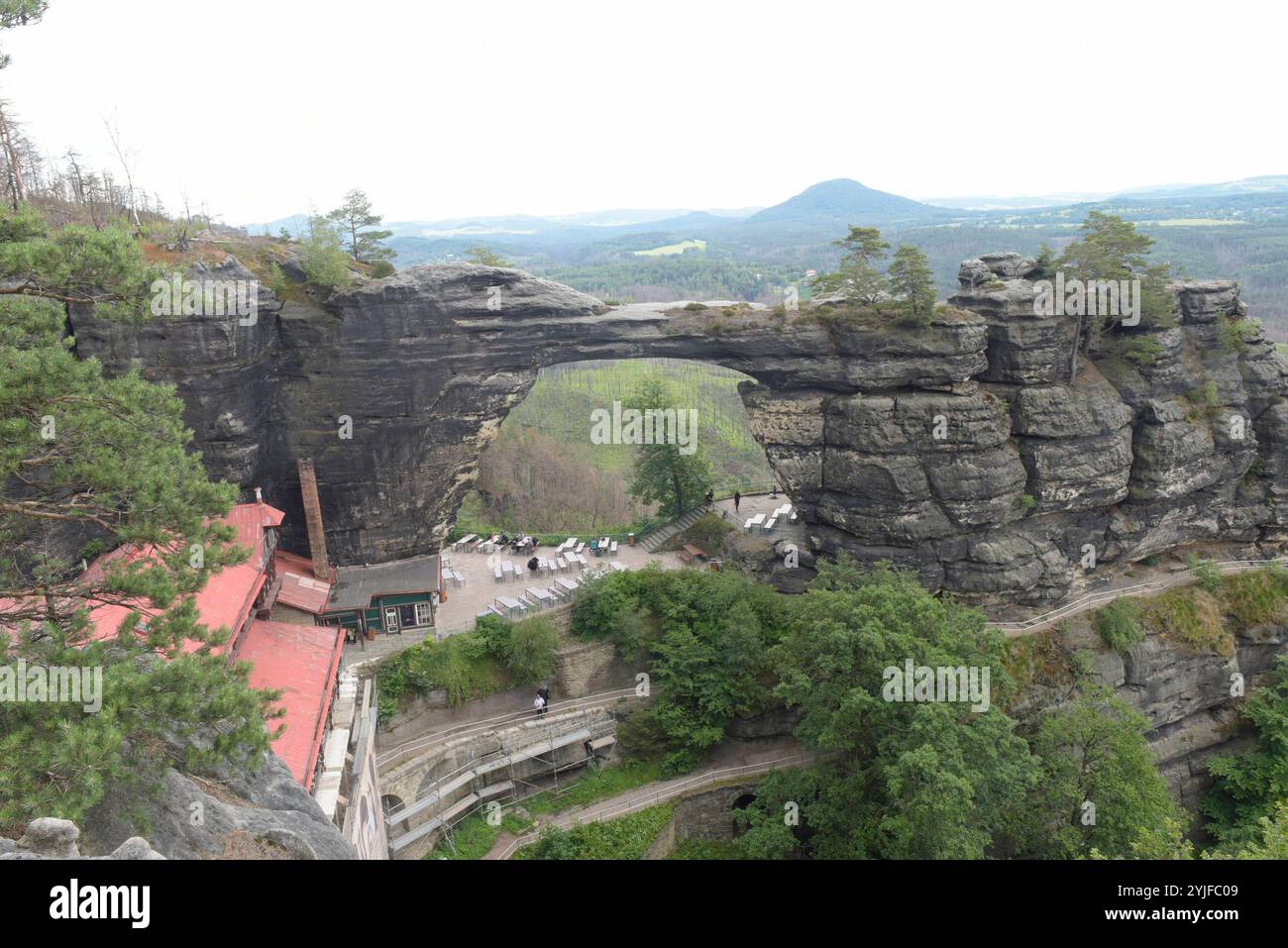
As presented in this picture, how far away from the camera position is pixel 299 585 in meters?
25.7

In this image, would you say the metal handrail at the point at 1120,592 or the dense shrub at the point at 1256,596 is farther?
the dense shrub at the point at 1256,596

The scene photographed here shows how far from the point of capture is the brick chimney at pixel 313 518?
27.4 m

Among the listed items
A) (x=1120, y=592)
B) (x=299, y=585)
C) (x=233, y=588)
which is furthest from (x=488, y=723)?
(x=1120, y=592)

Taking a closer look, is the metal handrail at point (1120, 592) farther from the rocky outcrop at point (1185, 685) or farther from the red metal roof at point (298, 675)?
the red metal roof at point (298, 675)

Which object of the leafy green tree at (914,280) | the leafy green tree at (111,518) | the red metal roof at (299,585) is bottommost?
the red metal roof at (299,585)

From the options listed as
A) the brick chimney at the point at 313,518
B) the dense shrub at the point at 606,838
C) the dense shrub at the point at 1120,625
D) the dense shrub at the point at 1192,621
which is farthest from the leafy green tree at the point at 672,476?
the dense shrub at the point at 1192,621

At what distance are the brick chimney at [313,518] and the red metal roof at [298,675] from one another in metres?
5.26

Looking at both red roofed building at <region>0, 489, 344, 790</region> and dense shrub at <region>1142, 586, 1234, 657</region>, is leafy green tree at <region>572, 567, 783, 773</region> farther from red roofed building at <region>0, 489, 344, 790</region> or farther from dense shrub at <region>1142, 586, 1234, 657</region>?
dense shrub at <region>1142, 586, 1234, 657</region>

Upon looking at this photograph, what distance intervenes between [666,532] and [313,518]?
14.8 metres

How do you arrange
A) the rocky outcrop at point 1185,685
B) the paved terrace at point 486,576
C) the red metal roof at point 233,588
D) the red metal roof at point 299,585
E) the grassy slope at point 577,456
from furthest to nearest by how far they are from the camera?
the grassy slope at point 577,456
the rocky outcrop at point 1185,685
the paved terrace at point 486,576
the red metal roof at point 299,585
the red metal roof at point 233,588

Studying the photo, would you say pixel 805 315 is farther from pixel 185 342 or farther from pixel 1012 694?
pixel 185 342

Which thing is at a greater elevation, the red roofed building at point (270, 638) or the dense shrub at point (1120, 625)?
the red roofed building at point (270, 638)
